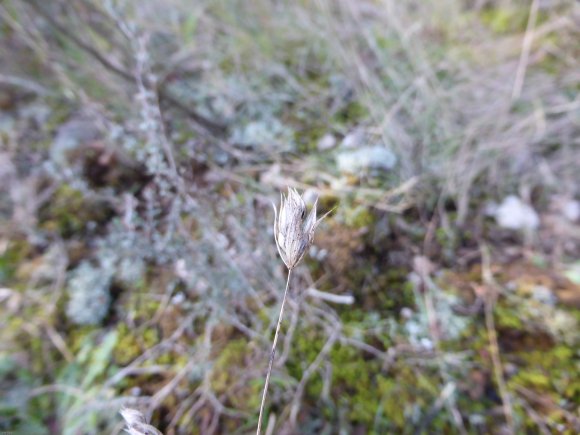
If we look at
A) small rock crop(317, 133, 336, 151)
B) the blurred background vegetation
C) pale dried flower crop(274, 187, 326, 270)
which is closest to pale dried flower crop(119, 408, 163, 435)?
pale dried flower crop(274, 187, 326, 270)

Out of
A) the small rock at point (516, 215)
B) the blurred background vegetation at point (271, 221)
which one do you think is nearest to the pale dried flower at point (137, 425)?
the blurred background vegetation at point (271, 221)

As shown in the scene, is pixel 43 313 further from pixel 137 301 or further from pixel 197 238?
pixel 197 238

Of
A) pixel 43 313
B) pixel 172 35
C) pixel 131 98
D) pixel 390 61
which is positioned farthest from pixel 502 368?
pixel 172 35

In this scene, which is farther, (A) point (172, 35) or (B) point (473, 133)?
(A) point (172, 35)

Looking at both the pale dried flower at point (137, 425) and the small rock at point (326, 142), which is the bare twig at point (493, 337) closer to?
the small rock at point (326, 142)

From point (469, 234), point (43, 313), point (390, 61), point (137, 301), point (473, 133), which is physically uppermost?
point (390, 61)

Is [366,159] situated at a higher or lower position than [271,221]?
higher

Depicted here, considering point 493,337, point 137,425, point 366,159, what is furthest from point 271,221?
point 137,425

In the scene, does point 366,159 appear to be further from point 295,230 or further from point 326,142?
point 295,230

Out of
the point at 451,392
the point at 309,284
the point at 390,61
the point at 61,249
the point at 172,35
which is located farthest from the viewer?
the point at 172,35
